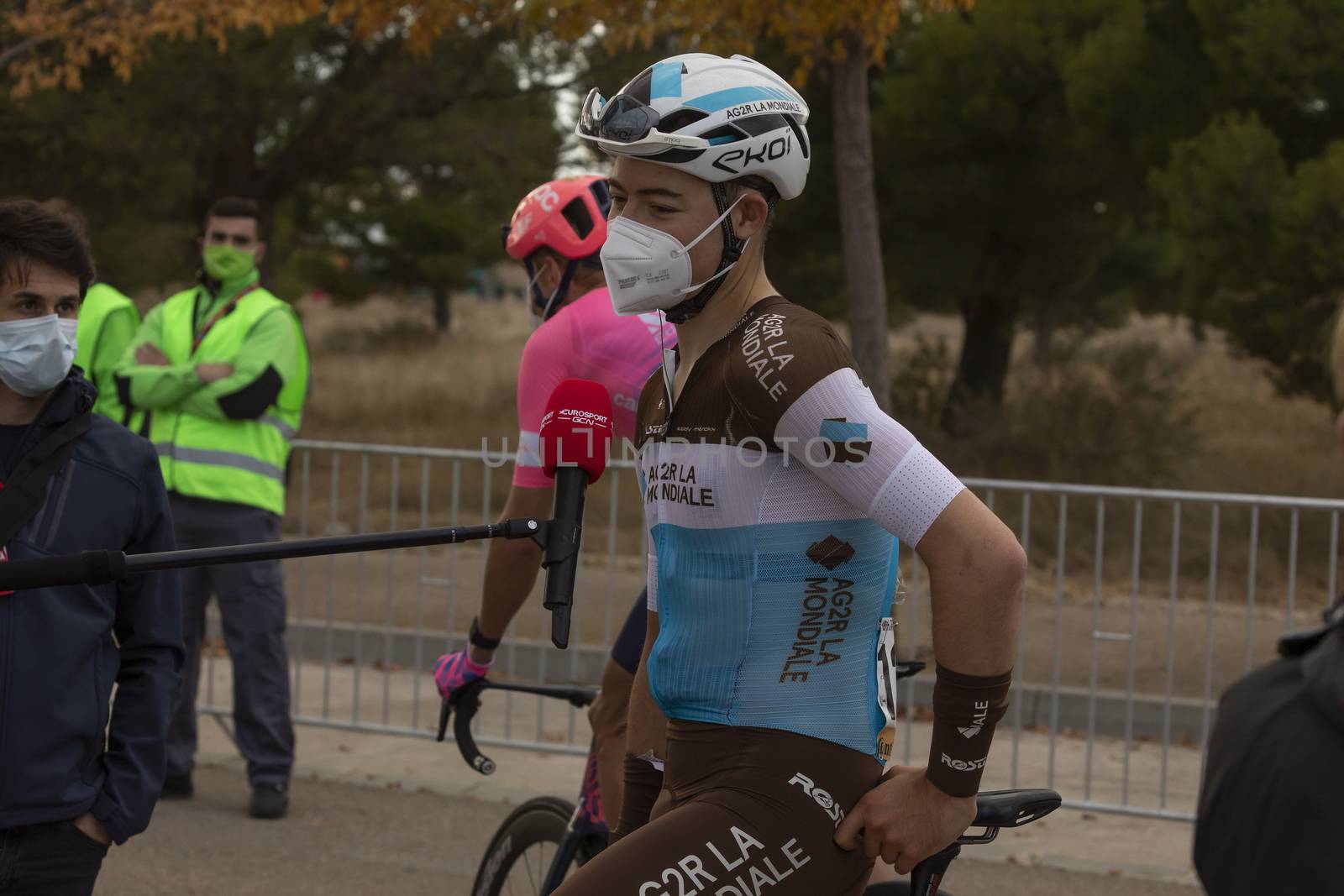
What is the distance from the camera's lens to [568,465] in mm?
2568

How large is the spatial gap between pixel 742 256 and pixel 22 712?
1.42m

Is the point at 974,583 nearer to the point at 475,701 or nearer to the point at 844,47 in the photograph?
the point at 475,701

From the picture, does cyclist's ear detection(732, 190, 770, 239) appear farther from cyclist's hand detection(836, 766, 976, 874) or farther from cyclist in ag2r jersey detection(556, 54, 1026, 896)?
cyclist's hand detection(836, 766, 976, 874)

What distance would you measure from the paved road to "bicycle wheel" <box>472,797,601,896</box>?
173cm

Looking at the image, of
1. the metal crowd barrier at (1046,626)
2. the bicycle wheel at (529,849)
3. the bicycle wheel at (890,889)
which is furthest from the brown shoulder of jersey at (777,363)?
the metal crowd barrier at (1046,626)

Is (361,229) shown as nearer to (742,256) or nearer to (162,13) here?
(162,13)

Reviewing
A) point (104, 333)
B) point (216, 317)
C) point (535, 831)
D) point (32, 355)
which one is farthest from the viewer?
point (104, 333)

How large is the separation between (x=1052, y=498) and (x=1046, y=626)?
36.4 inches

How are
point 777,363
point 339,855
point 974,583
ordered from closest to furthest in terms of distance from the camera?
point 974,583
point 777,363
point 339,855

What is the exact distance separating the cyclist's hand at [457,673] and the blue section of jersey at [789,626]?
48.1 inches

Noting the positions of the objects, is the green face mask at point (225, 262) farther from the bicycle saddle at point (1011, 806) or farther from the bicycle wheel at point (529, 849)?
the bicycle saddle at point (1011, 806)

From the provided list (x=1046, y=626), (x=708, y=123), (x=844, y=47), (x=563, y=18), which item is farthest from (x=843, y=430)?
(x=1046, y=626)

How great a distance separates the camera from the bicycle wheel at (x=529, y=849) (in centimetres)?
380

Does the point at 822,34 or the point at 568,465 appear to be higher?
the point at 822,34
